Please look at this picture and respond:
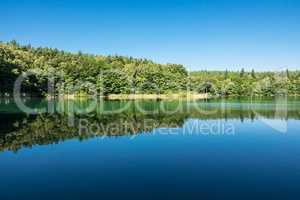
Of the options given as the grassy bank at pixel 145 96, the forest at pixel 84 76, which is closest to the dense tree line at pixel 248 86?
the forest at pixel 84 76

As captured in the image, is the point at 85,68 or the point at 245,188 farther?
the point at 85,68

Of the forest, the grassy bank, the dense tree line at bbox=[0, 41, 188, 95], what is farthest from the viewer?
the grassy bank

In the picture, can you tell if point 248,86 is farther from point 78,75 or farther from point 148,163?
point 148,163

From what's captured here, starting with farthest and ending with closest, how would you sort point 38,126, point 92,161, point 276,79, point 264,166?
1. point 276,79
2. point 38,126
3. point 92,161
4. point 264,166

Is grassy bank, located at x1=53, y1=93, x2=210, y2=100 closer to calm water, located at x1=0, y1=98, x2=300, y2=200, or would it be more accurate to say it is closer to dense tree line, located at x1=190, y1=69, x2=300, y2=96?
dense tree line, located at x1=190, y1=69, x2=300, y2=96

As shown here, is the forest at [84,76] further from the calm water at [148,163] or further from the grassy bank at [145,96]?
the calm water at [148,163]

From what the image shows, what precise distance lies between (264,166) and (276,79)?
101 meters

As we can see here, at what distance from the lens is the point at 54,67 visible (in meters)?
75.7

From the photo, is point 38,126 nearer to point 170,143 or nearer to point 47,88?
point 170,143

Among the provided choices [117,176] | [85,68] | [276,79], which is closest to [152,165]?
[117,176]

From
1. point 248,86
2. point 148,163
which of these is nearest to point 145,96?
point 248,86

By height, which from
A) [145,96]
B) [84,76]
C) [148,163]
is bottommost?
[148,163]

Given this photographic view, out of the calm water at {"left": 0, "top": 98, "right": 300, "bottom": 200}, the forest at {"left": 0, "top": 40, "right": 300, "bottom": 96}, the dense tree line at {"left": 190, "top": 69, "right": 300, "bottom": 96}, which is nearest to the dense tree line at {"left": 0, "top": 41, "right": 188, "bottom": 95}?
the forest at {"left": 0, "top": 40, "right": 300, "bottom": 96}

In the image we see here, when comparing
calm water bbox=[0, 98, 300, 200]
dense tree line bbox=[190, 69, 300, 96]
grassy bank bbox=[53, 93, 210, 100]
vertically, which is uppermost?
dense tree line bbox=[190, 69, 300, 96]
